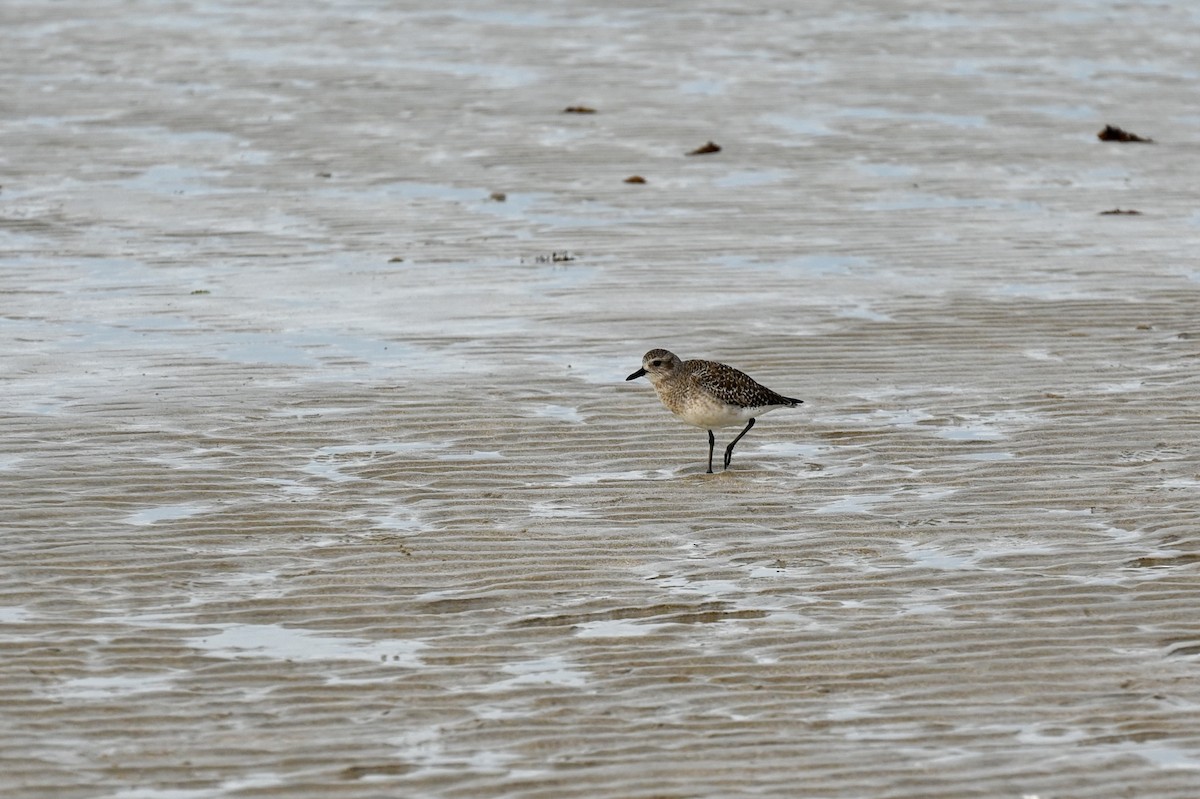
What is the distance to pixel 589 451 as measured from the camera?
11594 mm

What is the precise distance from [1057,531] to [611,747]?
3.53 meters

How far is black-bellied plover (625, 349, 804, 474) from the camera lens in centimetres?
1116

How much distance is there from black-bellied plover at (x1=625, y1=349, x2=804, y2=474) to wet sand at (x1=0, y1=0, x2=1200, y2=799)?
308 millimetres

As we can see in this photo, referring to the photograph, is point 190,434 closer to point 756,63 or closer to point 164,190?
point 164,190

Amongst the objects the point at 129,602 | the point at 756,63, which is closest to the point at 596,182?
the point at 756,63

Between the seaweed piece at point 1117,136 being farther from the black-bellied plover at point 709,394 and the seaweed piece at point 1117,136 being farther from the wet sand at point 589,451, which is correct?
the black-bellied plover at point 709,394

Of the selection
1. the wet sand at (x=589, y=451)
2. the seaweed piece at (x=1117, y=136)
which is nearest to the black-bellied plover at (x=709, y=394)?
the wet sand at (x=589, y=451)

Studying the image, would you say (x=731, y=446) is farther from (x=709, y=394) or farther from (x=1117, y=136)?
(x=1117, y=136)

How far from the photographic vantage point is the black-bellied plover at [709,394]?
11.2 m

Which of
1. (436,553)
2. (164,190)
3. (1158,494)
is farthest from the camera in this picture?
(164,190)

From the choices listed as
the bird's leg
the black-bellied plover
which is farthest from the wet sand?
the black-bellied plover

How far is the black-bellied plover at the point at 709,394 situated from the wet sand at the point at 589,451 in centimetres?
31

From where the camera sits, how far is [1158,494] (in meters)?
10.4

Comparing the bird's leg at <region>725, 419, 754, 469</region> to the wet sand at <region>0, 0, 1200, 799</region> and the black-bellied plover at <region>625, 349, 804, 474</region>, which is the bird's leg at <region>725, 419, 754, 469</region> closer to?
the black-bellied plover at <region>625, 349, 804, 474</region>
